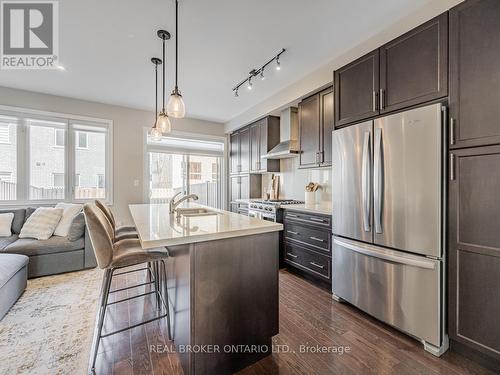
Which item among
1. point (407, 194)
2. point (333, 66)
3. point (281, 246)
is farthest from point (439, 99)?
point (281, 246)

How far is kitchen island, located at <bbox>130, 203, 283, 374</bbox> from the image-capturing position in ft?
4.37

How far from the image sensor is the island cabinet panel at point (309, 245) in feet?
8.70

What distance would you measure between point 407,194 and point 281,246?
1954 mm

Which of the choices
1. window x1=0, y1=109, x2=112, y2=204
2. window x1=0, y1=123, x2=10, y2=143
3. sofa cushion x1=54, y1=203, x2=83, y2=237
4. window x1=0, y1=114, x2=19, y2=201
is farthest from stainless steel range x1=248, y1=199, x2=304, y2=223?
window x1=0, y1=123, x2=10, y2=143

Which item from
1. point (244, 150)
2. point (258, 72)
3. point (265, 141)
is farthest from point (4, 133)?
point (265, 141)

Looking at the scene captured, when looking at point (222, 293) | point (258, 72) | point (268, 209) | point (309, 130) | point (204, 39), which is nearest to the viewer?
point (222, 293)

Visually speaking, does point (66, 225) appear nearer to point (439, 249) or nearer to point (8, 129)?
point (8, 129)

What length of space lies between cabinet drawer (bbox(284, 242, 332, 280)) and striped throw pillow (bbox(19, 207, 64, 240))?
338 cm

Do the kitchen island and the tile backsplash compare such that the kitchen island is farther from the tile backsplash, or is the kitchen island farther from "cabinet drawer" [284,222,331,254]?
the tile backsplash

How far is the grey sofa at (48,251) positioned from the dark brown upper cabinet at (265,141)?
3.10 meters

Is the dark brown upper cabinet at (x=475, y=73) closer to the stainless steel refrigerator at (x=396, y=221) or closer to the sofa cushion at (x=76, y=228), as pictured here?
the stainless steel refrigerator at (x=396, y=221)

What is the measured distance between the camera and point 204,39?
8.08ft

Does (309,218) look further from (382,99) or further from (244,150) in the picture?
(244,150)

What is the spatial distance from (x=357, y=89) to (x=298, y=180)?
193 centimetres
